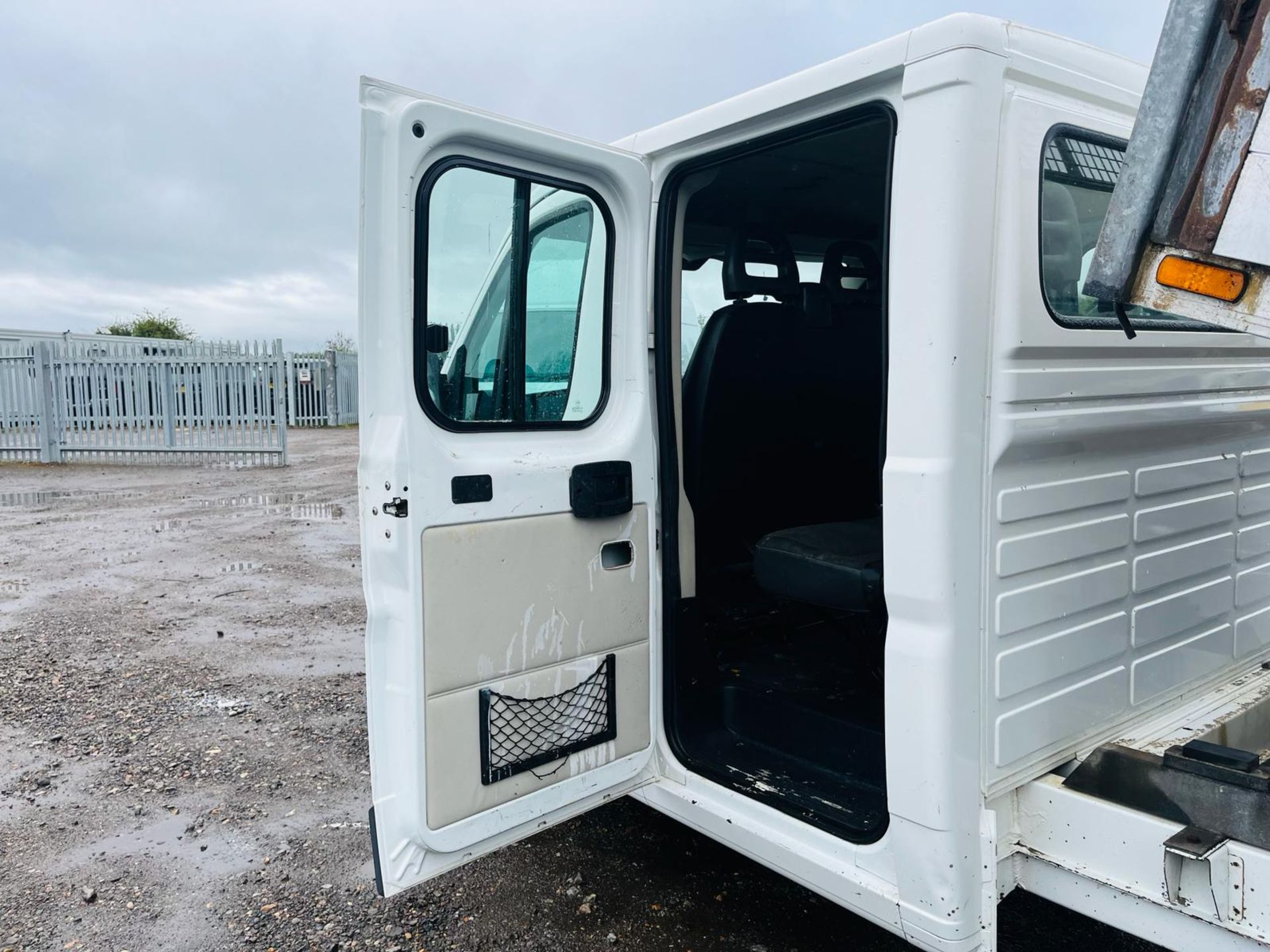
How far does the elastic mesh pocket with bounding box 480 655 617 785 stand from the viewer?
218cm

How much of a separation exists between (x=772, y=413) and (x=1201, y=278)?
2.19m

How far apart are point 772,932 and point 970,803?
40.1 inches

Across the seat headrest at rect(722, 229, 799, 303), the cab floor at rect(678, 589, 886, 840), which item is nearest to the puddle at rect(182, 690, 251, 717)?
the cab floor at rect(678, 589, 886, 840)

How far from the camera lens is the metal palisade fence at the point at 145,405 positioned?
14.0 meters

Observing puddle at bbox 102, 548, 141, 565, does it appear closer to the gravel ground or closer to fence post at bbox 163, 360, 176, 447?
the gravel ground

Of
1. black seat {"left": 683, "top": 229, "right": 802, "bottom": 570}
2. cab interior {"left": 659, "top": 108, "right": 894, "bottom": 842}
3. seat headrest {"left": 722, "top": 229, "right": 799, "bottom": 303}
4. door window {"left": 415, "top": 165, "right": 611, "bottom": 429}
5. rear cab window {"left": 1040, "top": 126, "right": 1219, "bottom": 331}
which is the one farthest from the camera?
black seat {"left": 683, "top": 229, "right": 802, "bottom": 570}

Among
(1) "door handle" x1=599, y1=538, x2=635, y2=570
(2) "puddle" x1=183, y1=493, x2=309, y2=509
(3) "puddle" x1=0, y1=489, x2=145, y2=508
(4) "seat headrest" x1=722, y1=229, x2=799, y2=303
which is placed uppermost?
(4) "seat headrest" x1=722, y1=229, x2=799, y2=303

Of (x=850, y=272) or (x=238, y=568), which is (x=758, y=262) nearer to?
(x=850, y=272)

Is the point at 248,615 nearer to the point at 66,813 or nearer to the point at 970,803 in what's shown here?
the point at 66,813

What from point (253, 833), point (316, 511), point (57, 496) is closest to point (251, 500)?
point (316, 511)

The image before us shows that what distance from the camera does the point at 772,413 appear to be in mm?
3441

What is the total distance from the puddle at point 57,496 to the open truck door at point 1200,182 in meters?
11.4

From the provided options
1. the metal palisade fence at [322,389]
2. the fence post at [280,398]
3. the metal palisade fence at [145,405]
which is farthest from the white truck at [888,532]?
the metal palisade fence at [322,389]

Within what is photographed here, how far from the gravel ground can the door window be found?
4.98 ft
